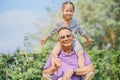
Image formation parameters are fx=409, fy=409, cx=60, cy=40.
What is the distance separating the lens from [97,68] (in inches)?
394

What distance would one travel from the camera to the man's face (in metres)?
5.41

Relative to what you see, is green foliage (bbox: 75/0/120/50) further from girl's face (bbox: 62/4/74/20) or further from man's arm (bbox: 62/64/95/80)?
man's arm (bbox: 62/64/95/80)

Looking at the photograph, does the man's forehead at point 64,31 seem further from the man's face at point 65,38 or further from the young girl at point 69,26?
the young girl at point 69,26

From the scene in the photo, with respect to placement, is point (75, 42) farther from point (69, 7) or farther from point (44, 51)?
point (44, 51)

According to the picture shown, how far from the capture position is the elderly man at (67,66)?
5.38 metres

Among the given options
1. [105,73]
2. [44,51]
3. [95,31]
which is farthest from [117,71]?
[95,31]

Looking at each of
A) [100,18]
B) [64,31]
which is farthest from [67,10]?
[100,18]

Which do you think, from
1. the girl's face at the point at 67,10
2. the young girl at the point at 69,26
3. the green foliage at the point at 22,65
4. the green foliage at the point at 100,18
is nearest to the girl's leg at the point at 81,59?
the young girl at the point at 69,26

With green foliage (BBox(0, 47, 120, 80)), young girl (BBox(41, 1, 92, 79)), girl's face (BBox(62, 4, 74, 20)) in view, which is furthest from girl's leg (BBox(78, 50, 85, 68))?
green foliage (BBox(0, 47, 120, 80))

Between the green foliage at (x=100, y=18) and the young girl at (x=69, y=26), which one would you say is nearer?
the young girl at (x=69, y=26)

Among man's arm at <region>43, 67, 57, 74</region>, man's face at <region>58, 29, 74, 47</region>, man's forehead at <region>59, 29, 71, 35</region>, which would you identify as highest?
man's forehead at <region>59, 29, 71, 35</region>

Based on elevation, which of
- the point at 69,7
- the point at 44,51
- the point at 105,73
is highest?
the point at 69,7

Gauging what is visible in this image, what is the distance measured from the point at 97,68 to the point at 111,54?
681 mm

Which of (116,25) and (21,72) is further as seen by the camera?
(116,25)
